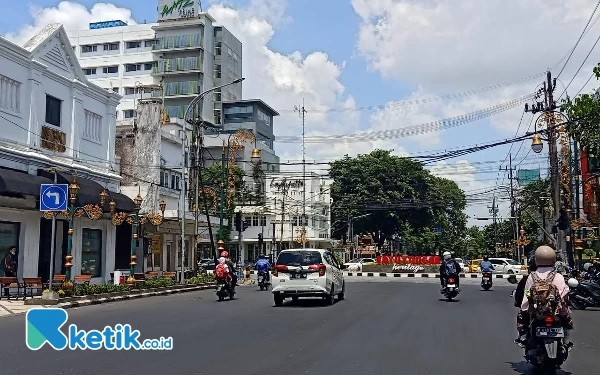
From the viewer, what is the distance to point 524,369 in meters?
8.85

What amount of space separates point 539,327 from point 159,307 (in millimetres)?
13513

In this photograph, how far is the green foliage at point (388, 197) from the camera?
6731 centimetres

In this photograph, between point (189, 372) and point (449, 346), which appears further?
point (449, 346)

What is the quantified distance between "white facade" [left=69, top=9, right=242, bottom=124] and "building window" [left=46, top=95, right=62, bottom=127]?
165 feet

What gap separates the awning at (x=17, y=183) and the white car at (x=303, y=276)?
29.3 feet

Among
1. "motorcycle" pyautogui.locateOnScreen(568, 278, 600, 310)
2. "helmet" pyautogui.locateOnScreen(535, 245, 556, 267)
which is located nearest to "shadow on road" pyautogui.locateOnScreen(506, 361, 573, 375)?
"helmet" pyautogui.locateOnScreen(535, 245, 556, 267)

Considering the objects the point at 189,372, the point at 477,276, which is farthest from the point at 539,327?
the point at 477,276

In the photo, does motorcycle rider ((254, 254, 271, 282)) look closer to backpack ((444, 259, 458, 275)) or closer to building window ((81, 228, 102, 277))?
building window ((81, 228, 102, 277))

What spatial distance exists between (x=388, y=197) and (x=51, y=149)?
4608cm

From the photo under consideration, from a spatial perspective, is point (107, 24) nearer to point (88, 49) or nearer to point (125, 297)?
point (88, 49)

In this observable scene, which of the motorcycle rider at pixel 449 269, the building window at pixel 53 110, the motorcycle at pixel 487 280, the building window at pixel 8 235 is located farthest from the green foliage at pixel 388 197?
the building window at pixel 8 235

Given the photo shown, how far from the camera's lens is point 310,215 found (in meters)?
73.5

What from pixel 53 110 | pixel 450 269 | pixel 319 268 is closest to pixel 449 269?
pixel 450 269

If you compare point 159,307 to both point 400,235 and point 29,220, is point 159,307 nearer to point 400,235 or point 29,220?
point 29,220
